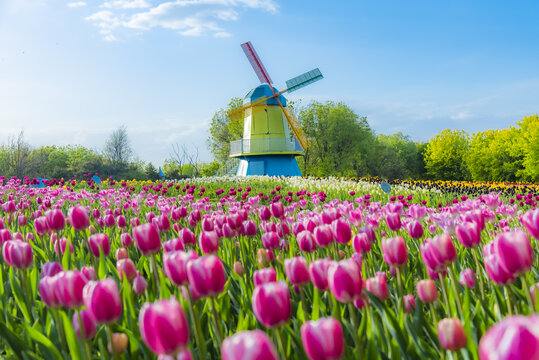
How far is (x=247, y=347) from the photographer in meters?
0.73

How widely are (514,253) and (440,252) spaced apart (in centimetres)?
40

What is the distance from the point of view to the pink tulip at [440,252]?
181cm

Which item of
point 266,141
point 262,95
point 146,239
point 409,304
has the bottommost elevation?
point 409,304

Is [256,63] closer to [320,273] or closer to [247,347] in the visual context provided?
[320,273]

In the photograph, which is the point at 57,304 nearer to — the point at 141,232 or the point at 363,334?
the point at 141,232

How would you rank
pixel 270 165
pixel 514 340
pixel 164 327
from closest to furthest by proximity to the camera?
pixel 514 340, pixel 164 327, pixel 270 165

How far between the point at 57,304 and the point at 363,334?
1.18 meters

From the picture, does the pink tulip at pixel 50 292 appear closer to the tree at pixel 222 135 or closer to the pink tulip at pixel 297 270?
the pink tulip at pixel 297 270

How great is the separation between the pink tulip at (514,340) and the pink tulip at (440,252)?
1.22m

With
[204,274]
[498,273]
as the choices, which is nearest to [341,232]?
[498,273]

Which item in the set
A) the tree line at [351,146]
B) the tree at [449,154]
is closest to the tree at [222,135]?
the tree line at [351,146]

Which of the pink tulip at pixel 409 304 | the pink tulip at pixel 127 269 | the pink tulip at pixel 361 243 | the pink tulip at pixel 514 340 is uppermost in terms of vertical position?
the pink tulip at pixel 514 340

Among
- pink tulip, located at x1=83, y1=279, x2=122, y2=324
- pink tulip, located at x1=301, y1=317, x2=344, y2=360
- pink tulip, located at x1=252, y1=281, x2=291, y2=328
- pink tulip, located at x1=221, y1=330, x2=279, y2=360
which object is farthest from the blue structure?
pink tulip, located at x1=221, y1=330, x2=279, y2=360

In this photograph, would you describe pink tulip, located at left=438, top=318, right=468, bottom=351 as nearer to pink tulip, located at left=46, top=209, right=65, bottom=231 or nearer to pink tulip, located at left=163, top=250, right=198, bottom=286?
pink tulip, located at left=163, top=250, right=198, bottom=286
